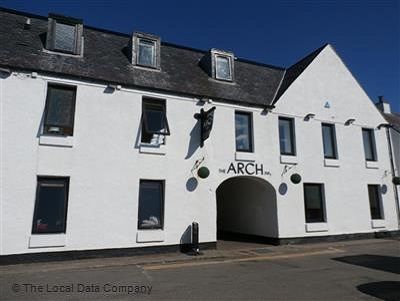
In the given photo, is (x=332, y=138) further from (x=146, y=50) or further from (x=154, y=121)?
(x=146, y=50)

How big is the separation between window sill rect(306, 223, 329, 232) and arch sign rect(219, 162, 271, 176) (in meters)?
2.94

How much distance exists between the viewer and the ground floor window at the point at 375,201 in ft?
53.1

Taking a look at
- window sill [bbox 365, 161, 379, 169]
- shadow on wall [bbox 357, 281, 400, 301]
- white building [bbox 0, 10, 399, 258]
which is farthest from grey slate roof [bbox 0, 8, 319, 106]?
shadow on wall [bbox 357, 281, 400, 301]

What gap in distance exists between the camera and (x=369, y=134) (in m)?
17.0

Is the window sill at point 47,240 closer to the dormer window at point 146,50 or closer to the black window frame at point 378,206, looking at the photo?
the dormer window at point 146,50

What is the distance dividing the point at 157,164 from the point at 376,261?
792 cm

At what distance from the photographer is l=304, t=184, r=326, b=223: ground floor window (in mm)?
14516

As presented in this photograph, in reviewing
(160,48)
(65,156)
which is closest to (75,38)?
(160,48)

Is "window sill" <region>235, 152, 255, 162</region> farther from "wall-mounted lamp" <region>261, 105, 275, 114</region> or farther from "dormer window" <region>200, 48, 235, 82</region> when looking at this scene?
"dormer window" <region>200, 48, 235, 82</region>

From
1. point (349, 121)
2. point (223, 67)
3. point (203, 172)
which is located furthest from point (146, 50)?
point (349, 121)

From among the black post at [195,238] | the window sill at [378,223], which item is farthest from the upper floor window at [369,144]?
the black post at [195,238]

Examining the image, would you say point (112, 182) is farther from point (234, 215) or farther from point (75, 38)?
point (234, 215)

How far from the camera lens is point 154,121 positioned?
12570 millimetres

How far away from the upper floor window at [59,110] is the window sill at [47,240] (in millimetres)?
3258
